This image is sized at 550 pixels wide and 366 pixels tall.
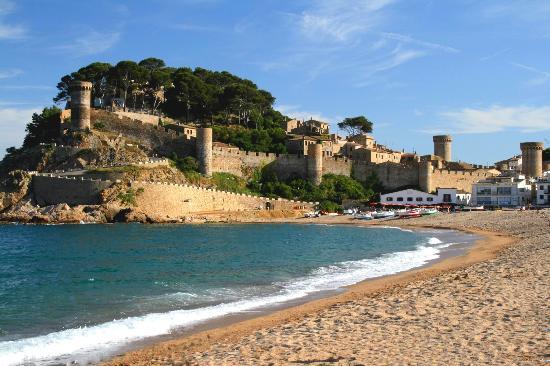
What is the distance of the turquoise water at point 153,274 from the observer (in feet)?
38.5

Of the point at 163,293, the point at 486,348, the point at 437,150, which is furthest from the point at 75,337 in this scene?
the point at 437,150

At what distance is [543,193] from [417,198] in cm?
1121

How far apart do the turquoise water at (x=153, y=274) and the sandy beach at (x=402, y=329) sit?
1.39 metres

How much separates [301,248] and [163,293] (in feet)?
42.0

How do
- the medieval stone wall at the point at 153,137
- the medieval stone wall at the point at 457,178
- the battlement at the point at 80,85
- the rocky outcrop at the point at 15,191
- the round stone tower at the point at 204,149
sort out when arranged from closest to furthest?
1. the rocky outcrop at the point at 15,191
2. the round stone tower at the point at 204,149
3. the battlement at the point at 80,85
4. the medieval stone wall at the point at 153,137
5. the medieval stone wall at the point at 457,178

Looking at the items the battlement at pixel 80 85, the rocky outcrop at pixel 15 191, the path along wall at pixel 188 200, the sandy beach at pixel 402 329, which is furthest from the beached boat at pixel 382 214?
the sandy beach at pixel 402 329

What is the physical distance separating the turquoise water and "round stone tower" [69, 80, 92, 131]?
15806 mm

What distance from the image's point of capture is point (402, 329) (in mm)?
9992

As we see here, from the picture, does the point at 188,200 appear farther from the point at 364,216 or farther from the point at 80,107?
the point at 364,216

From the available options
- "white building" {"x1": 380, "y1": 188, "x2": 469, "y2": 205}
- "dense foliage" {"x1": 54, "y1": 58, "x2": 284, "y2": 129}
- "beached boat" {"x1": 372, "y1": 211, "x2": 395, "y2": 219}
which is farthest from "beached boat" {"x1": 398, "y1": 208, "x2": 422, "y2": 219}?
"dense foliage" {"x1": 54, "y1": 58, "x2": 284, "y2": 129}

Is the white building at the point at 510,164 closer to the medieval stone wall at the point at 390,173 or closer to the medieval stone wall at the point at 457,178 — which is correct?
the medieval stone wall at the point at 457,178

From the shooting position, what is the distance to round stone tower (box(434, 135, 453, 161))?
234 feet

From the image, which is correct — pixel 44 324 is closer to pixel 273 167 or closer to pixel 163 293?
pixel 163 293

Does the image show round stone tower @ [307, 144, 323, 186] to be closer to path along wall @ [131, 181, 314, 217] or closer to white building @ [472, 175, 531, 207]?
path along wall @ [131, 181, 314, 217]
